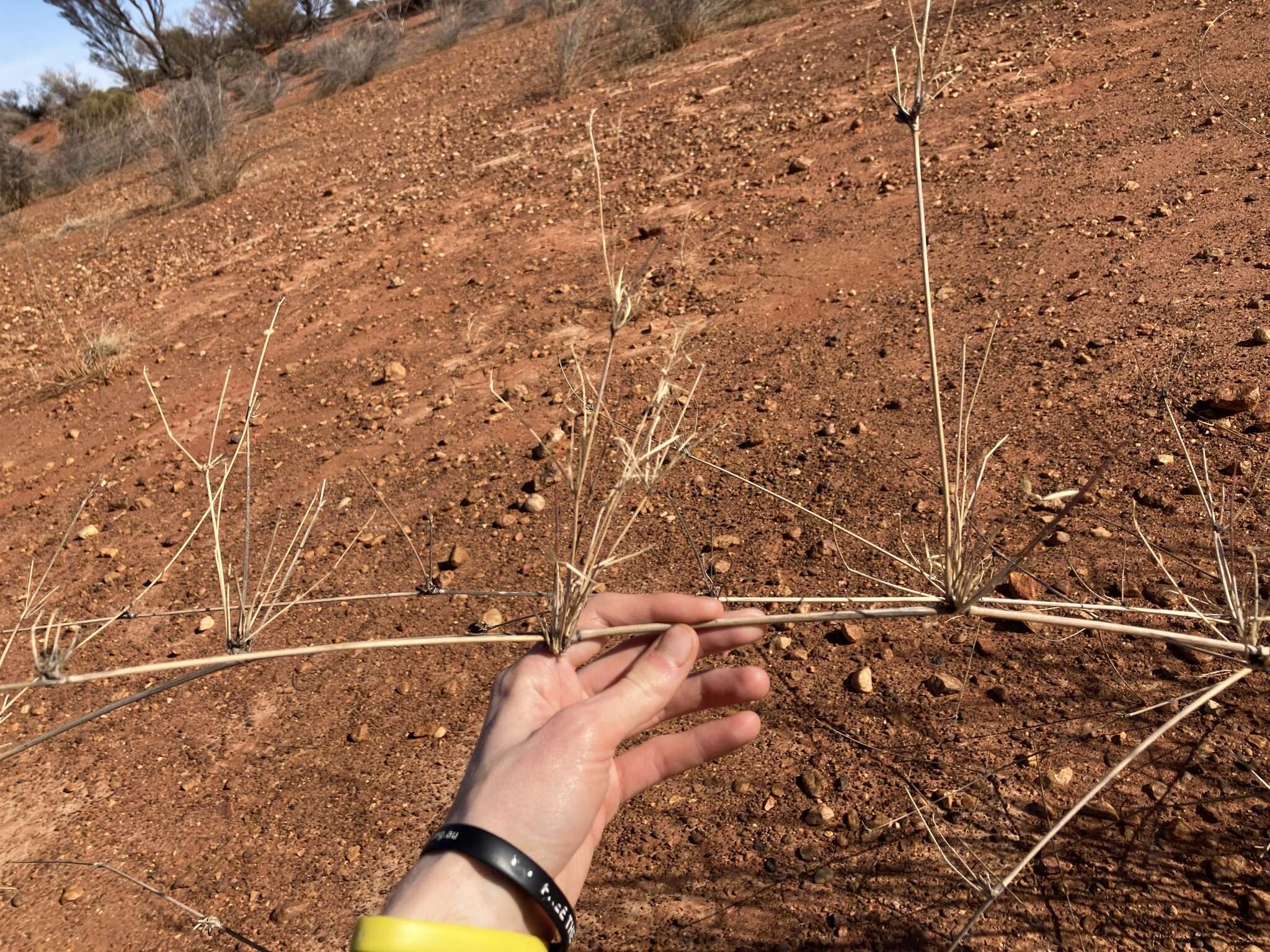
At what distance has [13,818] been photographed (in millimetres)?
2371

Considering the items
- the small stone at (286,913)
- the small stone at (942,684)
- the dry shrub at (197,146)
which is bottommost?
the small stone at (942,684)

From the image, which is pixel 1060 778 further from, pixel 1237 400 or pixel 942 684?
pixel 1237 400

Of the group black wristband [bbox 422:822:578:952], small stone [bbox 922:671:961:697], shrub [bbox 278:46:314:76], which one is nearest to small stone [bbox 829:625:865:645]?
small stone [bbox 922:671:961:697]

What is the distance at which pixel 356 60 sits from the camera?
11383mm

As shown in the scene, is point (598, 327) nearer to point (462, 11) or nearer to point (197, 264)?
point (197, 264)

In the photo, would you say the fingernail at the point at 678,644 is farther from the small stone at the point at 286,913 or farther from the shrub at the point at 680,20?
the shrub at the point at 680,20

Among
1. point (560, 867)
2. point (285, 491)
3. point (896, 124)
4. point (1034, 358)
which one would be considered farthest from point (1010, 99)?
point (560, 867)

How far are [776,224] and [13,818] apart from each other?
370cm

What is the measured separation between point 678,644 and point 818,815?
0.64 m

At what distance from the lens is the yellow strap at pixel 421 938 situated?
106 centimetres

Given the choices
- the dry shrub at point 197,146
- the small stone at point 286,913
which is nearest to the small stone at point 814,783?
the small stone at point 286,913

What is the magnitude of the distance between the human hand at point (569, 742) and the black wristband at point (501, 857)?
12mm

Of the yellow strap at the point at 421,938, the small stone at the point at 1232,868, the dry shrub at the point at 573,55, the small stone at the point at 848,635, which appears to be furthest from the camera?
the dry shrub at the point at 573,55

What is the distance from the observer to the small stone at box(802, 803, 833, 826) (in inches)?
68.9
